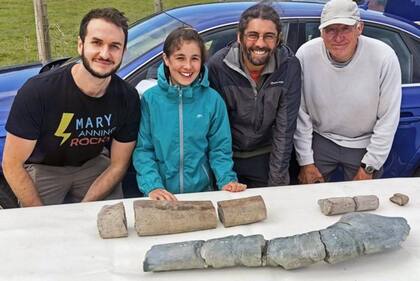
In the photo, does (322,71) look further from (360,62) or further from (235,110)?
(235,110)

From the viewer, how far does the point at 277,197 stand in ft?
7.74

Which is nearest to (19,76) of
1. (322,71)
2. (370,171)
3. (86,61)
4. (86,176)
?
(86,176)

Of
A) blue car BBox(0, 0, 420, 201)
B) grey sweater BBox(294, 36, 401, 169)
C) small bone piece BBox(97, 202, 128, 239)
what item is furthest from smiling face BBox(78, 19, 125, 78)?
grey sweater BBox(294, 36, 401, 169)

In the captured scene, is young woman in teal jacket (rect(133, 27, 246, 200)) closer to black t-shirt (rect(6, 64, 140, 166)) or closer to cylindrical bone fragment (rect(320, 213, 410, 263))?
black t-shirt (rect(6, 64, 140, 166))

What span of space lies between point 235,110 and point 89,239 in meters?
1.22

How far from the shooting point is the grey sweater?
9.84 ft

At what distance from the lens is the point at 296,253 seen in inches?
69.9

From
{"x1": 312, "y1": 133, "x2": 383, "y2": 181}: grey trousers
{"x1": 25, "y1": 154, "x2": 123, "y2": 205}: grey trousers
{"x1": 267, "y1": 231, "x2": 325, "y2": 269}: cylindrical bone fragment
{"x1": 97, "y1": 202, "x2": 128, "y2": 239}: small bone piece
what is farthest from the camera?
{"x1": 312, "y1": 133, "x2": 383, "y2": 181}: grey trousers

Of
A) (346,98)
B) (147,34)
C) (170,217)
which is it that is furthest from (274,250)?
(147,34)

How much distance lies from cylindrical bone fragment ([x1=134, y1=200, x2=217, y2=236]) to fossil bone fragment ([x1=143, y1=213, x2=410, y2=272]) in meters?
0.16

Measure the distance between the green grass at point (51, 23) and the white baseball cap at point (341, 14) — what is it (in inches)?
233

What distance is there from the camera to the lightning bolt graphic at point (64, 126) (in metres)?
2.58

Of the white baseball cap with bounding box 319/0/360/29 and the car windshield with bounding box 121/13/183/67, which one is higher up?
the white baseball cap with bounding box 319/0/360/29

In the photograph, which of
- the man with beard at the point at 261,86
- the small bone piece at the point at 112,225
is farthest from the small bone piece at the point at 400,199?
the small bone piece at the point at 112,225
